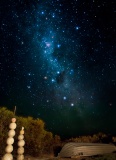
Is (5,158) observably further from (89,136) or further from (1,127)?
(89,136)

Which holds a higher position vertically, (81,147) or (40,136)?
(40,136)

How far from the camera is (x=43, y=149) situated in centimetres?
2466

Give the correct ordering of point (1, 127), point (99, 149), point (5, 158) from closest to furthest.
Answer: point (5, 158), point (99, 149), point (1, 127)

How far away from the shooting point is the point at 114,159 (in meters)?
12.7

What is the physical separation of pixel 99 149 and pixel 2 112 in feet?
29.3

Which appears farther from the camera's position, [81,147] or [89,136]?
[89,136]

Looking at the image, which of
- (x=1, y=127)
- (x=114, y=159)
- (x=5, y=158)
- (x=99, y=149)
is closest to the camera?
(x=5, y=158)

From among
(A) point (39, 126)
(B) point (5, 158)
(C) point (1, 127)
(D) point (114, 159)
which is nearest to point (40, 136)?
(A) point (39, 126)

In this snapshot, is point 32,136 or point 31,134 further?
point 31,134

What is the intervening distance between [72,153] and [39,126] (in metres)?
7.35

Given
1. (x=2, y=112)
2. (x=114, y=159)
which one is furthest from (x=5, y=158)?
(x=2, y=112)

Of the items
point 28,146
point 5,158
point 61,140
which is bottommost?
point 5,158

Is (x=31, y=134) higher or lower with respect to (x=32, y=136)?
higher

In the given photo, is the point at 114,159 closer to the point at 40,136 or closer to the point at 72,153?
the point at 72,153
